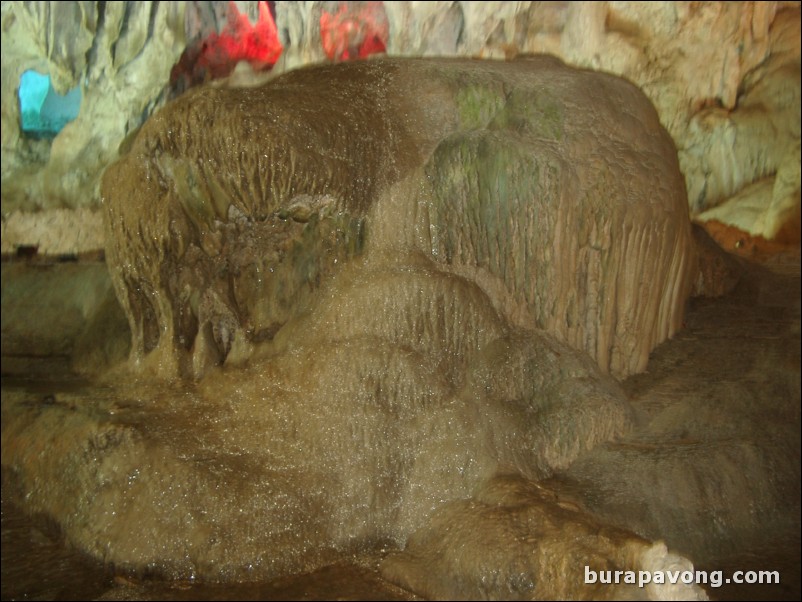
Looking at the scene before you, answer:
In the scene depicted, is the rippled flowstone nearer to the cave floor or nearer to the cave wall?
the cave floor

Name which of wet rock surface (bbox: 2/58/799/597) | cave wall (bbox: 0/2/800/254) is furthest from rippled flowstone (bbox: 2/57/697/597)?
cave wall (bbox: 0/2/800/254)

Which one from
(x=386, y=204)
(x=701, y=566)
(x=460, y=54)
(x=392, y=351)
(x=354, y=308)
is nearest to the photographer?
(x=701, y=566)

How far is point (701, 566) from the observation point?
3736 mm

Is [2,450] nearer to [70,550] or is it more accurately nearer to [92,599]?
[70,550]

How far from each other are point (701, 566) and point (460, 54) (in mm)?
5466

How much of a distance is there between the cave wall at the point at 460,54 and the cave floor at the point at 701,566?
251 cm

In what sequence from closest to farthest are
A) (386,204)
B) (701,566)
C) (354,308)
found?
1. (701,566)
2. (354,308)
3. (386,204)

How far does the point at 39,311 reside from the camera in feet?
21.9

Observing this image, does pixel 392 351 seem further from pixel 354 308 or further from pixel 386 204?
pixel 386 204

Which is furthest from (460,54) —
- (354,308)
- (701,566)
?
(701,566)

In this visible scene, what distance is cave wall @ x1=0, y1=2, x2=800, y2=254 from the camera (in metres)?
7.66

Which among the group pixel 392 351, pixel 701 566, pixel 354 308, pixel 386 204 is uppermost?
pixel 386 204

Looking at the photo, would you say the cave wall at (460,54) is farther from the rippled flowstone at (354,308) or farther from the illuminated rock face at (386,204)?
the illuminated rock face at (386,204)

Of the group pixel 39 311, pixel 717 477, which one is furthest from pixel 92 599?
pixel 39 311
